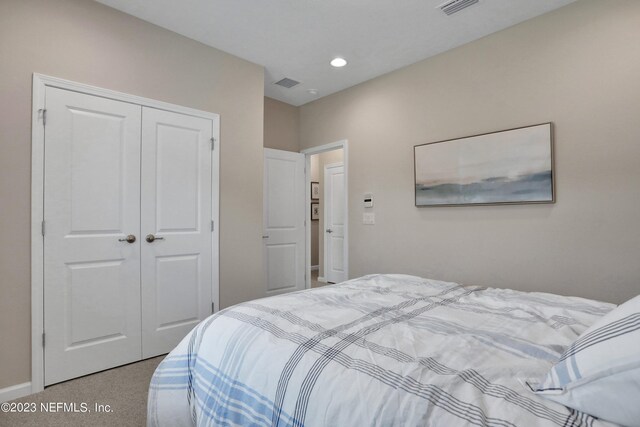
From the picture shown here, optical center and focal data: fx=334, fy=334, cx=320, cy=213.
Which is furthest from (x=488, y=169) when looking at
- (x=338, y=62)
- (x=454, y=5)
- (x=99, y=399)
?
(x=99, y=399)

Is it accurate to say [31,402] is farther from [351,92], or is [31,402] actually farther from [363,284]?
[351,92]

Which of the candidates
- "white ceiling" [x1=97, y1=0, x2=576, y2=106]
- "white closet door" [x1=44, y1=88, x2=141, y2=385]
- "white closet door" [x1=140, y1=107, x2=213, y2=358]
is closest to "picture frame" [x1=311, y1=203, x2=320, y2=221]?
"white ceiling" [x1=97, y1=0, x2=576, y2=106]

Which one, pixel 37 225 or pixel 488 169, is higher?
pixel 488 169

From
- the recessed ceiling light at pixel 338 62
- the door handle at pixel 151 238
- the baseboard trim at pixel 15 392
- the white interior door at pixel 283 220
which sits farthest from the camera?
the white interior door at pixel 283 220

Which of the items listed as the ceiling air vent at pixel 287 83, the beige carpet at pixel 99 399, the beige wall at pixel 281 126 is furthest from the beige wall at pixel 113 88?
the beige wall at pixel 281 126

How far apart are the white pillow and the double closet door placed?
276 cm

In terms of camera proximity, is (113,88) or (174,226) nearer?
(113,88)

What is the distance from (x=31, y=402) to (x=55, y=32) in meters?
2.48

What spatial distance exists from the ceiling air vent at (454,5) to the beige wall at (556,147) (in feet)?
1.80

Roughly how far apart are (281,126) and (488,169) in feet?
8.91

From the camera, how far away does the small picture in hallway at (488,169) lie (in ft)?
8.75

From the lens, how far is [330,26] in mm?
2867

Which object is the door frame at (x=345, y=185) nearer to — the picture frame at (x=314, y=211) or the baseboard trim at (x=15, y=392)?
the picture frame at (x=314, y=211)

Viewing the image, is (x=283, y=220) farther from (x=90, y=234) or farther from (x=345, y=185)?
(x=90, y=234)
